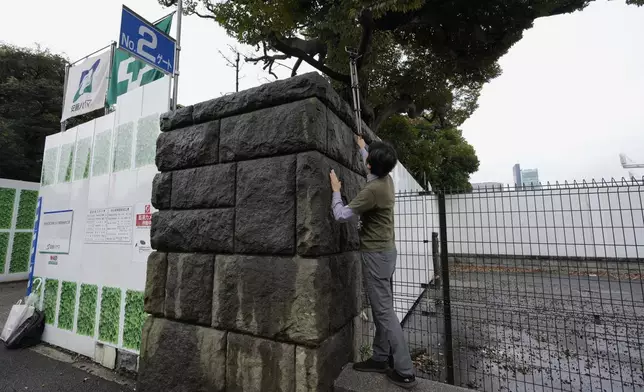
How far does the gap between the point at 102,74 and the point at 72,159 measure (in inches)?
62.1

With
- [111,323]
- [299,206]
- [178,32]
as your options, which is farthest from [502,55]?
[111,323]

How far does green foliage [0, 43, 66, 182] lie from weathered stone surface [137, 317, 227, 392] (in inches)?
669

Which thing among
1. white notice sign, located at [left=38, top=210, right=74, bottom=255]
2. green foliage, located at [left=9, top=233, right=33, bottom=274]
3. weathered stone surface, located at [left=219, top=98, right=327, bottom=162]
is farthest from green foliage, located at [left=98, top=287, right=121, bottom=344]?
green foliage, located at [left=9, top=233, right=33, bottom=274]

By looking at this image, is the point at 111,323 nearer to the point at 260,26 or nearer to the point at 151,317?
the point at 151,317

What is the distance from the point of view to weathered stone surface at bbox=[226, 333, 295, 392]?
6.91 feet

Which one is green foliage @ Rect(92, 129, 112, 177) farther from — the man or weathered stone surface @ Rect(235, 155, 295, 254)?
the man

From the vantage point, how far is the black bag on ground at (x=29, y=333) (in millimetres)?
4816

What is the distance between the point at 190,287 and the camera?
8.46ft

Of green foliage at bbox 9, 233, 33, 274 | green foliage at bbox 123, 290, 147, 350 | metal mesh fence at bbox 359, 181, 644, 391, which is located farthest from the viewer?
green foliage at bbox 9, 233, 33, 274

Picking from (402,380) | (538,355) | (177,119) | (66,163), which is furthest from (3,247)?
(538,355)

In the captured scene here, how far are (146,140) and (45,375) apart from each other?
331 centimetres

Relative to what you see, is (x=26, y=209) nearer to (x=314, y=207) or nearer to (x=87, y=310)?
(x=87, y=310)

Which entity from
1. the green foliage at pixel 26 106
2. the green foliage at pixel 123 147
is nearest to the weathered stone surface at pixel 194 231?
the green foliage at pixel 123 147

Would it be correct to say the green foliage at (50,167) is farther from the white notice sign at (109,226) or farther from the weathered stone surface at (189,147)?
the weathered stone surface at (189,147)
